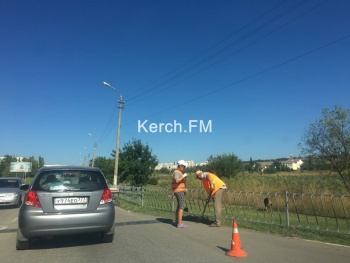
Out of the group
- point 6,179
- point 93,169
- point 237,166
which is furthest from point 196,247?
point 237,166

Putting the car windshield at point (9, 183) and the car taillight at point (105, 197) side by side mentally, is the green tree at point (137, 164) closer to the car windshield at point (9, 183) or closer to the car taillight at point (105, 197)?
the car windshield at point (9, 183)

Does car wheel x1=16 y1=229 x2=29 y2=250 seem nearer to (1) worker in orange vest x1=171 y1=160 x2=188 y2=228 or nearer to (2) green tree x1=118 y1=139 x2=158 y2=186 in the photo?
(1) worker in orange vest x1=171 y1=160 x2=188 y2=228

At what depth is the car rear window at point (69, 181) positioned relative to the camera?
21.8ft

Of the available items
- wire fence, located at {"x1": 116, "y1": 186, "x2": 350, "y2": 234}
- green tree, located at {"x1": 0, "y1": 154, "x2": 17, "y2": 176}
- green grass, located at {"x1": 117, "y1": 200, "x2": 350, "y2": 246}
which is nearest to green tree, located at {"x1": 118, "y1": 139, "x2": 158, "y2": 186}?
wire fence, located at {"x1": 116, "y1": 186, "x2": 350, "y2": 234}

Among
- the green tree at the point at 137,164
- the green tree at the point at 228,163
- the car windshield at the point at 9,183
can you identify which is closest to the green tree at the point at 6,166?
the green tree at the point at 228,163

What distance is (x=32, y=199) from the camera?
6.42 meters

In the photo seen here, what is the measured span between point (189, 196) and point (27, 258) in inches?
373

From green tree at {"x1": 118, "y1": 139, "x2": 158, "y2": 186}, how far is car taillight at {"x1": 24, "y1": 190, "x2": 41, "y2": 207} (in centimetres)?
2379

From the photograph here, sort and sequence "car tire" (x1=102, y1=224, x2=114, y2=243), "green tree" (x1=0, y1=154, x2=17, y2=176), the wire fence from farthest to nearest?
"green tree" (x1=0, y1=154, x2=17, y2=176) < the wire fence < "car tire" (x1=102, y1=224, x2=114, y2=243)

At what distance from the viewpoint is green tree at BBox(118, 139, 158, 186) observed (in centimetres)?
3033

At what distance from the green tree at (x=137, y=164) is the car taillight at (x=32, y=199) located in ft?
78.1

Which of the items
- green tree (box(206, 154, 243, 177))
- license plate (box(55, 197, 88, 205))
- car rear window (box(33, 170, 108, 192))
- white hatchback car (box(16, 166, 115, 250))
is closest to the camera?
white hatchback car (box(16, 166, 115, 250))

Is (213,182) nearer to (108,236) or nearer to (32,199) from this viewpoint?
(108,236)

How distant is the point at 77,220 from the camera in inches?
256
